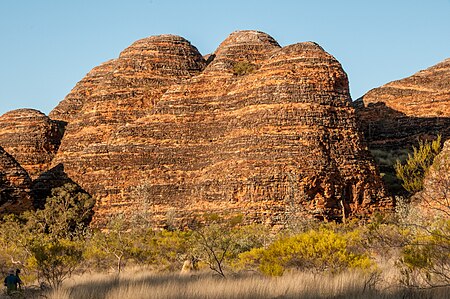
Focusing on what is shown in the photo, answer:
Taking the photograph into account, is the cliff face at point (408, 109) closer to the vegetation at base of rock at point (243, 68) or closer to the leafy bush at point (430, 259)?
the vegetation at base of rock at point (243, 68)

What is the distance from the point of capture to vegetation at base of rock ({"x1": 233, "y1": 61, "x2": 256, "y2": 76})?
4562 centimetres

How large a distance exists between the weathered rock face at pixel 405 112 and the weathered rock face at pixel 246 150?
10982mm

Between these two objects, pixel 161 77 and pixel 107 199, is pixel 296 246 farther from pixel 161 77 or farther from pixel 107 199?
pixel 161 77

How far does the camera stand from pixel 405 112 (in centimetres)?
5397

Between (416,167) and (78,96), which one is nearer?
(416,167)

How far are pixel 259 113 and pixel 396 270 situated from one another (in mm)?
21639

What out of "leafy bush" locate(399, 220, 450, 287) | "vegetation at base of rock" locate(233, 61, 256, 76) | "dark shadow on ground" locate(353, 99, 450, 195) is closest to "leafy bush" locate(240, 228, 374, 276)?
"leafy bush" locate(399, 220, 450, 287)

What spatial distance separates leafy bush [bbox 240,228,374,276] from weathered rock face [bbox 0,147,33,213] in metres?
25.7

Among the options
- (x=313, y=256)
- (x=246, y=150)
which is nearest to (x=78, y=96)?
(x=246, y=150)

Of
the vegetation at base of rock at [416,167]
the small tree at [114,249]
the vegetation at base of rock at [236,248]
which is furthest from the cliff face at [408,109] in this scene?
the small tree at [114,249]

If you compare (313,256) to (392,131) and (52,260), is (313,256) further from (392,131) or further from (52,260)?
(392,131)

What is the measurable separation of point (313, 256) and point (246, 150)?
19148 millimetres

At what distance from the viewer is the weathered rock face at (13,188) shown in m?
41.9

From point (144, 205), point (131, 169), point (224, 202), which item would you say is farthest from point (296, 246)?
point (131, 169)
